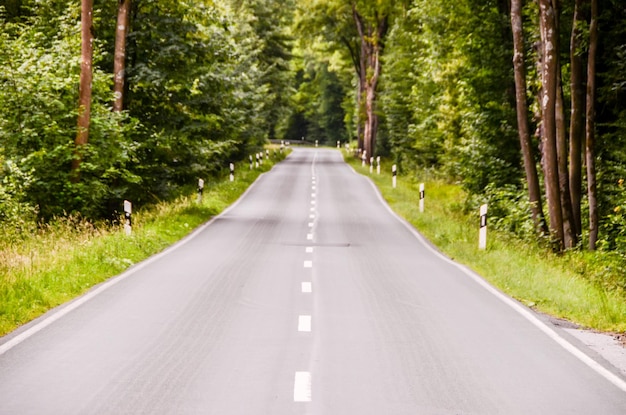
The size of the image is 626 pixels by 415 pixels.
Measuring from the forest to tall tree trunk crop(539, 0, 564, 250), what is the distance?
3cm

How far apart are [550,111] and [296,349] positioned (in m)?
12.0

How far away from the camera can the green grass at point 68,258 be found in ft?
30.9

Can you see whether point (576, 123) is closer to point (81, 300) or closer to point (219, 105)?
point (219, 105)

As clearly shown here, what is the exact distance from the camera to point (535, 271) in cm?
1295

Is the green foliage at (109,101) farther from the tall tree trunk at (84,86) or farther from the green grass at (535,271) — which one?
the green grass at (535,271)

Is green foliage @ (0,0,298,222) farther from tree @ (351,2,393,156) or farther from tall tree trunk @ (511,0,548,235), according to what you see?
tree @ (351,2,393,156)

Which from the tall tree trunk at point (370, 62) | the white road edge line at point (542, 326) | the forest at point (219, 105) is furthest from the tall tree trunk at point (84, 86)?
the tall tree trunk at point (370, 62)

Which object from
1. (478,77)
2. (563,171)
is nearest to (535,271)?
(563,171)

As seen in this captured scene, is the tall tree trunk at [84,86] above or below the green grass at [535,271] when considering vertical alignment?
above

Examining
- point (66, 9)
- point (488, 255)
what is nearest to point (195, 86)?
point (66, 9)

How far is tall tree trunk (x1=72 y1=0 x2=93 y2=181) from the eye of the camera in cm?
1894

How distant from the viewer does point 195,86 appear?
23234mm

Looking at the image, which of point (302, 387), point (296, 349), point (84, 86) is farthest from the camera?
point (84, 86)

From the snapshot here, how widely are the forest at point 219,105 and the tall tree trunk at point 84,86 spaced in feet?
0.13
